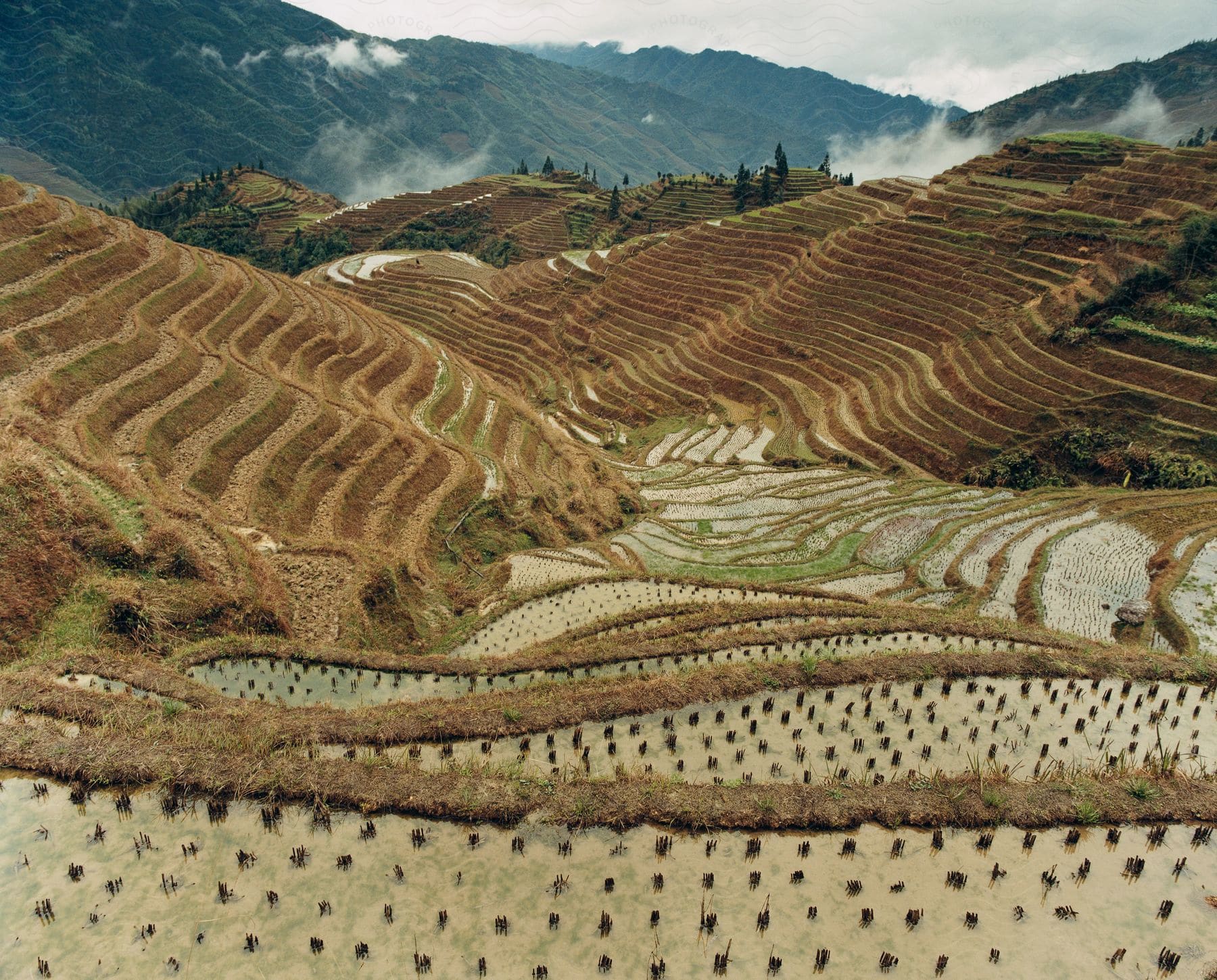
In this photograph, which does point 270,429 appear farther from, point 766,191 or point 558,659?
point 766,191

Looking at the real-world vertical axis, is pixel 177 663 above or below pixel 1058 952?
below

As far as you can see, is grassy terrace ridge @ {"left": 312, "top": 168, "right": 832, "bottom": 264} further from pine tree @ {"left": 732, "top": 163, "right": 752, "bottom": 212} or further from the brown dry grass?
the brown dry grass

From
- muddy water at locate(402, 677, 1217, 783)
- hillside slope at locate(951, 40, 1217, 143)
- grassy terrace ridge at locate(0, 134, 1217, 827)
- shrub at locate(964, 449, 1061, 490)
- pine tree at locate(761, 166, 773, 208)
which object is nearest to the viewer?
grassy terrace ridge at locate(0, 134, 1217, 827)

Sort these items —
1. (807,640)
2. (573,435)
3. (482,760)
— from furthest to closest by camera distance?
1. (573,435)
2. (807,640)
3. (482,760)

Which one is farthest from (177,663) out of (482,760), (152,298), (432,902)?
(152,298)

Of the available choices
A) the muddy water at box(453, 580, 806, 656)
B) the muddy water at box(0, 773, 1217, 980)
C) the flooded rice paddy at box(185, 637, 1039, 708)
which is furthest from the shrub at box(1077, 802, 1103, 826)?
the muddy water at box(453, 580, 806, 656)

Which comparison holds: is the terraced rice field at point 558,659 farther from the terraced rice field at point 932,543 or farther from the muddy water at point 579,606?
the terraced rice field at point 932,543

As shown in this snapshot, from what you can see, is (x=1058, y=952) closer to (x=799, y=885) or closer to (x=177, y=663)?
(x=799, y=885)
